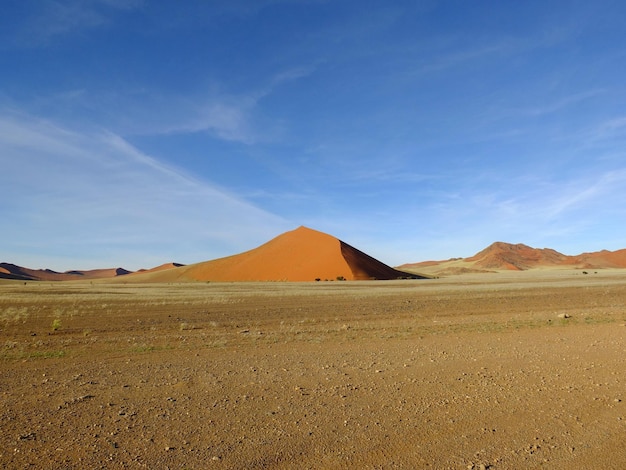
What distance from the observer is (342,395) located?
24.8 feet

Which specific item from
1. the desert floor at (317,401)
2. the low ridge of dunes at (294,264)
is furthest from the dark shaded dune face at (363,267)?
the desert floor at (317,401)

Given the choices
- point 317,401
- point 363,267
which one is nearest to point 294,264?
point 363,267

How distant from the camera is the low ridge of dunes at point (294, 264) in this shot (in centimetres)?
9594

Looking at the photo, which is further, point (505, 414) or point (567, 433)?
point (505, 414)

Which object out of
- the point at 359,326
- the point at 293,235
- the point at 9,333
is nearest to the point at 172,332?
the point at 9,333

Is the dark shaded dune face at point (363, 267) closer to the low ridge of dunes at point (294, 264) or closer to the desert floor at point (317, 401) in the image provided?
the low ridge of dunes at point (294, 264)

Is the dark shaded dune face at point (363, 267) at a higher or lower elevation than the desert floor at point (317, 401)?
higher

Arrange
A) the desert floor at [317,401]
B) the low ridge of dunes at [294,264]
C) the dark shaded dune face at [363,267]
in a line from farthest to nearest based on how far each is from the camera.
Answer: the low ridge of dunes at [294,264] → the dark shaded dune face at [363,267] → the desert floor at [317,401]

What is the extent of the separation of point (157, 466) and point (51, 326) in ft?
50.3

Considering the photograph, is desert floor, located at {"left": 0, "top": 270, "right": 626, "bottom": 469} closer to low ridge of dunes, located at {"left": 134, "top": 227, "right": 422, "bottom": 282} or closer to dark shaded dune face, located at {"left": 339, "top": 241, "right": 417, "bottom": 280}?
low ridge of dunes, located at {"left": 134, "top": 227, "right": 422, "bottom": 282}

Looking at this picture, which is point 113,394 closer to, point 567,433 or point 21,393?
point 21,393

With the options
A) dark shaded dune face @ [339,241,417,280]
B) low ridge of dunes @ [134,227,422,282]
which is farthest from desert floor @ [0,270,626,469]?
dark shaded dune face @ [339,241,417,280]

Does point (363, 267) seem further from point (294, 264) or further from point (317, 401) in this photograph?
point (317, 401)

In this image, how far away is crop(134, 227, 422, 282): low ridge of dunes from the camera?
9594cm
